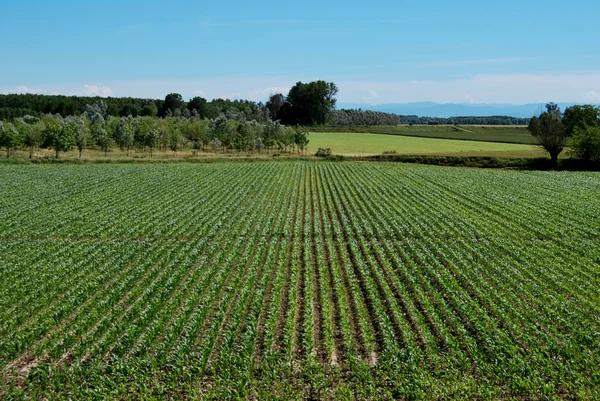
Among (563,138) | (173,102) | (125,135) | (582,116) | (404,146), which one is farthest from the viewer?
(173,102)

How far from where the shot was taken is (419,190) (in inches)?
1788

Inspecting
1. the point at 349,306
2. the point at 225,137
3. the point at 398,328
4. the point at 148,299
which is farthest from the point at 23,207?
the point at 225,137

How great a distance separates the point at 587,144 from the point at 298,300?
65613mm

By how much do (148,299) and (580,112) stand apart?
277 feet

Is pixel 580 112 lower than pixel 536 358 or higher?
higher

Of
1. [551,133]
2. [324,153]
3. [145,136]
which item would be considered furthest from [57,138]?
[551,133]

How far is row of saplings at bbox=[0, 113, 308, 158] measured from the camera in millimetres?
74750

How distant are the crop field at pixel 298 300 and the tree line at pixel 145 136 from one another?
41.6 metres

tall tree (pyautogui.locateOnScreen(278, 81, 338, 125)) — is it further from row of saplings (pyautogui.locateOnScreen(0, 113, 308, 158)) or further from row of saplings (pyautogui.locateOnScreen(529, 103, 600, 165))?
row of saplings (pyautogui.locateOnScreen(529, 103, 600, 165))

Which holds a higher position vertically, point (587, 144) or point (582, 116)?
point (582, 116)

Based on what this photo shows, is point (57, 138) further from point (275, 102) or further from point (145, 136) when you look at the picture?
point (275, 102)

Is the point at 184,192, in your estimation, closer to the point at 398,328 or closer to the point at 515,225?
the point at 515,225

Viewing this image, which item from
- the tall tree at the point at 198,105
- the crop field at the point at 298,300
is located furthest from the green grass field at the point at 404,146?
the crop field at the point at 298,300

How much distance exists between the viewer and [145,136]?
85312 millimetres
